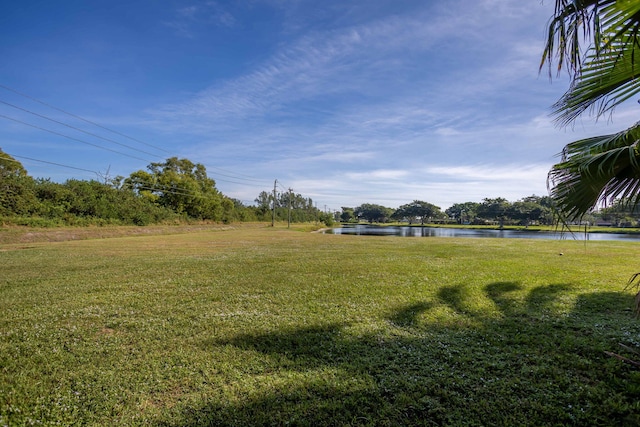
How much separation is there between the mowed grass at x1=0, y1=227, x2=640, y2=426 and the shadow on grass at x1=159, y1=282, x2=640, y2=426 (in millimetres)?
18

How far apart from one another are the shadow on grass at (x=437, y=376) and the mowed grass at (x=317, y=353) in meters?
0.02

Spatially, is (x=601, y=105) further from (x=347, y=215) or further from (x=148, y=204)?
(x=347, y=215)

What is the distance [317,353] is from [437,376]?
4.94 feet

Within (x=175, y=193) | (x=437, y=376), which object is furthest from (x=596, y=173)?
(x=175, y=193)

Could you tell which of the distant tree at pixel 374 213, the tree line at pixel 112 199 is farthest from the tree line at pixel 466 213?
the tree line at pixel 112 199

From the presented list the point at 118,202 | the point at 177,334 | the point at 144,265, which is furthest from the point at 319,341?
the point at 118,202

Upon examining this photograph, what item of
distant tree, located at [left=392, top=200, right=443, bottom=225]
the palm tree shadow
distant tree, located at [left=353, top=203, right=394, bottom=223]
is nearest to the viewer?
the palm tree shadow

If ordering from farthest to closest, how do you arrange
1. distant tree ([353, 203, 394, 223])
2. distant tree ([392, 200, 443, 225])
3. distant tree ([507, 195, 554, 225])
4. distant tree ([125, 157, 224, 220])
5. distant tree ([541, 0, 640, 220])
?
distant tree ([353, 203, 394, 223])
distant tree ([392, 200, 443, 225])
distant tree ([507, 195, 554, 225])
distant tree ([125, 157, 224, 220])
distant tree ([541, 0, 640, 220])

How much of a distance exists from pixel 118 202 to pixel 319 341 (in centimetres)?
4379

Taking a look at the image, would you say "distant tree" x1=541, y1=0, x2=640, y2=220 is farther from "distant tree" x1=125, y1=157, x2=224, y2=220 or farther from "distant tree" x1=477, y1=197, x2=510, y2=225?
"distant tree" x1=477, y1=197, x2=510, y2=225

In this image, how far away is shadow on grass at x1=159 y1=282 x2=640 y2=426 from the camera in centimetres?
263

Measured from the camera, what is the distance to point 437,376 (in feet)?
10.8

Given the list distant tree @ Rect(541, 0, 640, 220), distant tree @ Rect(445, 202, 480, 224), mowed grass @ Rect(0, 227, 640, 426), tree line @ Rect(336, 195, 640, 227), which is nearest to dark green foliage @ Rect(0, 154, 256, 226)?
mowed grass @ Rect(0, 227, 640, 426)

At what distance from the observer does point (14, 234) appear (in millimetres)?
21469
